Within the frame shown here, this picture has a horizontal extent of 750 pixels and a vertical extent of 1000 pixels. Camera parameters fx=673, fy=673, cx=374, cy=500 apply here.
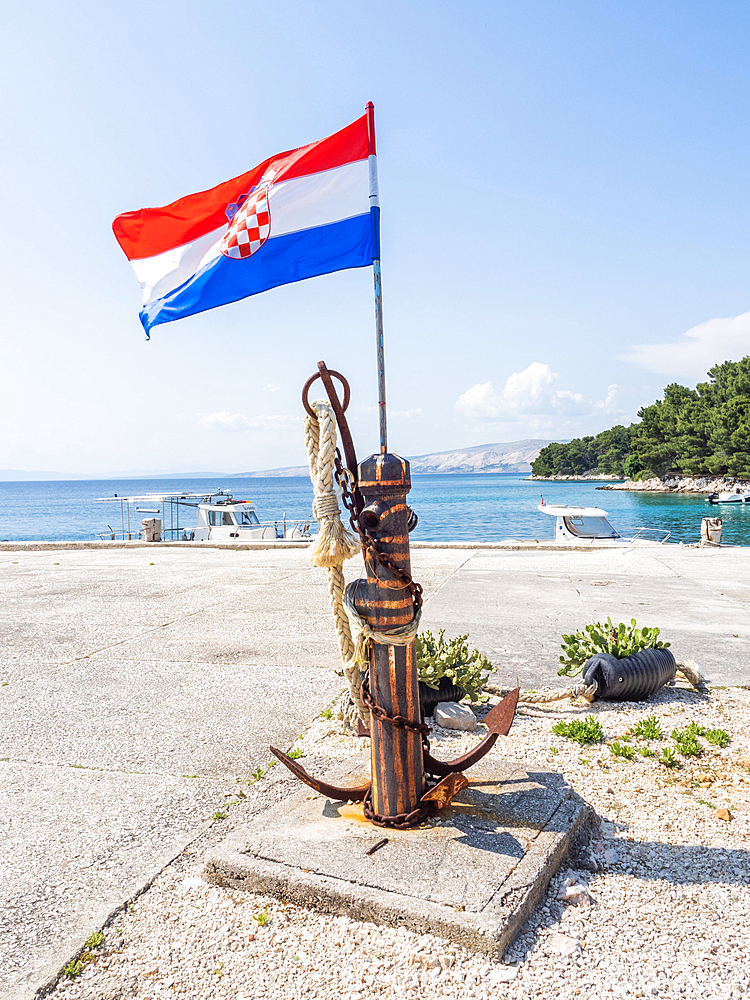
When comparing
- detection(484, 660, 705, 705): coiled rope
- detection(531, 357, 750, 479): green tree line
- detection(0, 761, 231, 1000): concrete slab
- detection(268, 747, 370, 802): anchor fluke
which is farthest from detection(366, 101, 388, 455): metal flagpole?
detection(531, 357, 750, 479): green tree line

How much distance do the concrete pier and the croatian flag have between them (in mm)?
3106

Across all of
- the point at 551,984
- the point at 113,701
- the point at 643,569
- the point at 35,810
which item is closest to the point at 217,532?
the point at 643,569

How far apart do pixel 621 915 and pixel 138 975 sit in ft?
6.01

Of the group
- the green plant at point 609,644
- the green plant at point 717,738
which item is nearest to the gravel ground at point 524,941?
the green plant at point 717,738

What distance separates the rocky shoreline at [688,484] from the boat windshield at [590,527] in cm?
7038

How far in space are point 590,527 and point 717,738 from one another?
999 inches

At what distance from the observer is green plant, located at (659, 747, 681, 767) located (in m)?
4.08

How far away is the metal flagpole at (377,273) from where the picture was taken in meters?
3.25

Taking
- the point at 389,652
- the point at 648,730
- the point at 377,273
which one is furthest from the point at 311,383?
the point at 648,730

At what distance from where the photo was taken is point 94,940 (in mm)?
2557

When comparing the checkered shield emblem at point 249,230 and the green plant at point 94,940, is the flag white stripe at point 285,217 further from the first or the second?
the green plant at point 94,940

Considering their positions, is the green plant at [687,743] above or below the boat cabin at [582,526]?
above

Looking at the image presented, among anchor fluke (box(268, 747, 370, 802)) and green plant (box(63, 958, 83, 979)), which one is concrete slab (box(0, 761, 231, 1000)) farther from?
anchor fluke (box(268, 747, 370, 802))

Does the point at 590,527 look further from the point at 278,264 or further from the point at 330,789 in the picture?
the point at 330,789
